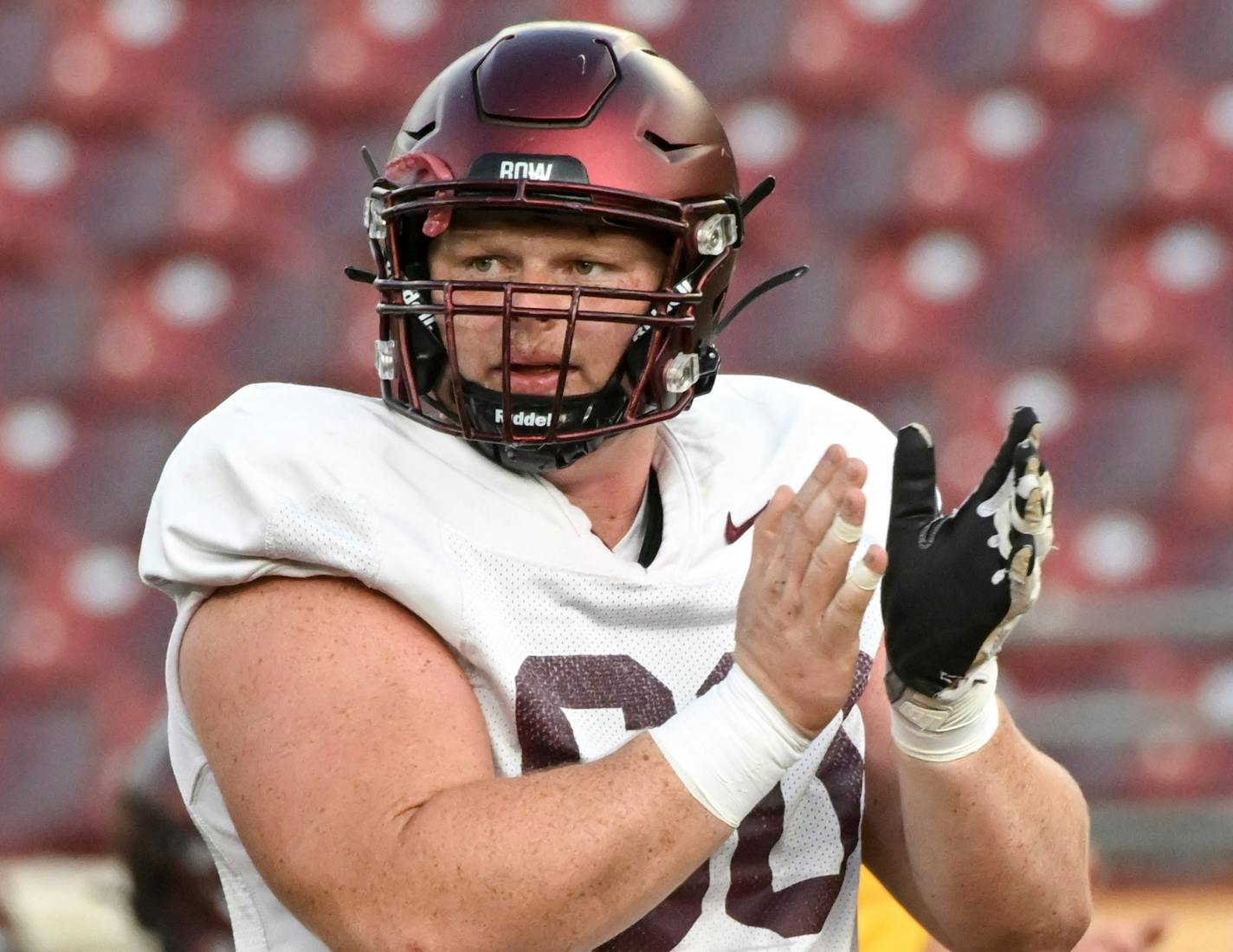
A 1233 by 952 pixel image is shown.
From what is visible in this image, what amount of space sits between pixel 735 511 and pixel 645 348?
185 millimetres

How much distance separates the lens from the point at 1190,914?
2.92 m

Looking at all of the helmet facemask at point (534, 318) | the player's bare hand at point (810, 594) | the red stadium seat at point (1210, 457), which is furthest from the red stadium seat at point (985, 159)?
the player's bare hand at point (810, 594)

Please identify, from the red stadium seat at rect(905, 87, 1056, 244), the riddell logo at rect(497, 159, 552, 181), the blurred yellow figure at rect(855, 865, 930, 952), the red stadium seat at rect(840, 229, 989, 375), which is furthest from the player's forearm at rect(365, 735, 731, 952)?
the red stadium seat at rect(905, 87, 1056, 244)

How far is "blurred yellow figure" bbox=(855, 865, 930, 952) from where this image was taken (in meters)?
1.98

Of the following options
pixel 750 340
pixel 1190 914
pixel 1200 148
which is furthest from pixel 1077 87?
pixel 1190 914

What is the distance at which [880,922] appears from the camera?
6.52ft

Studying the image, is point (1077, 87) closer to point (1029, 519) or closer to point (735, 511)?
point (735, 511)

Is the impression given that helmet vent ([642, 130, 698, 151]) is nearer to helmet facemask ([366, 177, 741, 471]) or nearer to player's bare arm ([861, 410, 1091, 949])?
helmet facemask ([366, 177, 741, 471])

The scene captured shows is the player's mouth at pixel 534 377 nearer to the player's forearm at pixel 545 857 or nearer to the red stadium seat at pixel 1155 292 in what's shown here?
the player's forearm at pixel 545 857

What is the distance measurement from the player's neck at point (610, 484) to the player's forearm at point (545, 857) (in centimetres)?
33

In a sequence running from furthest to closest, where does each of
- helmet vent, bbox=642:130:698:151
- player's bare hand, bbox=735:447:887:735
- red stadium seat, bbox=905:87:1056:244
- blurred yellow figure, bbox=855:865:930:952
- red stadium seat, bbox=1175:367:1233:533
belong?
red stadium seat, bbox=905:87:1056:244, red stadium seat, bbox=1175:367:1233:533, blurred yellow figure, bbox=855:865:930:952, helmet vent, bbox=642:130:698:151, player's bare hand, bbox=735:447:887:735

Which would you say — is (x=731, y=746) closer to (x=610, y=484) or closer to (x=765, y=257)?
(x=610, y=484)

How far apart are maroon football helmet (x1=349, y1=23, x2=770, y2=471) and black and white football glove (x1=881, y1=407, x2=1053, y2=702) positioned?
0.27 metres

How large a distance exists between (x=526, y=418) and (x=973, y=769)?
1.41 ft
